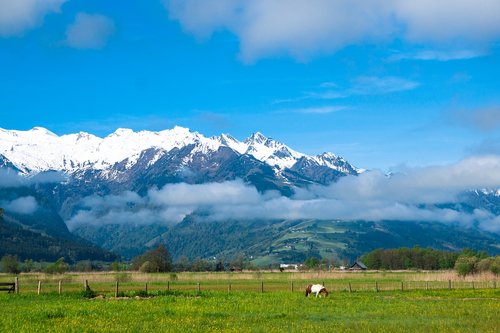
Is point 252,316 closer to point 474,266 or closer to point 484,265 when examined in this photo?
point 484,265

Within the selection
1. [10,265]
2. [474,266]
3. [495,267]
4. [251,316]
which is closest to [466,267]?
[474,266]

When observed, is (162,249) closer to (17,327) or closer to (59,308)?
(59,308)

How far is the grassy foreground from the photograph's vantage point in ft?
120

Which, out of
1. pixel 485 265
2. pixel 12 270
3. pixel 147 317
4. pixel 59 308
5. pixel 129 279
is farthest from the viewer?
pixel 12 270

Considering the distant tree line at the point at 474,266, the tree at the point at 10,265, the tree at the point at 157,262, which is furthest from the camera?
the tree at the point at 10,265

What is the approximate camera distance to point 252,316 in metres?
44.2

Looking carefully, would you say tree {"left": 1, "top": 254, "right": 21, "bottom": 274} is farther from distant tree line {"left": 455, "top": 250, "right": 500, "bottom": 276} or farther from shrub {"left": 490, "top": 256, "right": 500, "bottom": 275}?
shrub {"left": 490, "top": 256, "right": 500, "bottom": 275}

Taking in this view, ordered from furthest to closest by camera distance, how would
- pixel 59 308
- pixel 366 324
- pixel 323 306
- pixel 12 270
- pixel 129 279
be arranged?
pixel 12 270, pixel 129 279, pixel 323 306, pixel 59 308, pixel 366 324

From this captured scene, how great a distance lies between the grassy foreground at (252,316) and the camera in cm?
3666

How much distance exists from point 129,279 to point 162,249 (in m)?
49.5

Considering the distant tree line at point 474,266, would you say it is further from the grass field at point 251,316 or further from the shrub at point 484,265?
the grass field at point 251,316

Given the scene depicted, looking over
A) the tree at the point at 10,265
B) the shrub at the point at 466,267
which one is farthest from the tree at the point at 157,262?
the shrub at the point at 466,267

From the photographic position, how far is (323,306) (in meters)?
53.4

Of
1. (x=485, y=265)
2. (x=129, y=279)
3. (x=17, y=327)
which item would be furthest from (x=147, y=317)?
(x=485, y=265)
